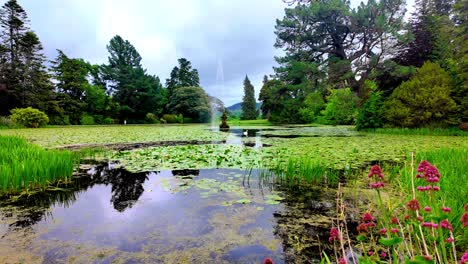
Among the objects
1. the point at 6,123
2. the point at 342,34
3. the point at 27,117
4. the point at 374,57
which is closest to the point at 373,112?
the point at 374,57

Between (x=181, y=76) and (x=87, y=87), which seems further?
(x=181, y=76)

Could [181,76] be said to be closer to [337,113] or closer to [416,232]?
[337,113]

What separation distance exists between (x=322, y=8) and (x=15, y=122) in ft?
80.4

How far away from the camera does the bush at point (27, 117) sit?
64.3 ft

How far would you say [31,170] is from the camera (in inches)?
144

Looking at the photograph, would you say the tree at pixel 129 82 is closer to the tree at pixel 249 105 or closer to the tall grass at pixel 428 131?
the tree at pixel 249 105

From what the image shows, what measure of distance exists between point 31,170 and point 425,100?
1416 cm

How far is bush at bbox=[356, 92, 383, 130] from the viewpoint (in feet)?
46.1

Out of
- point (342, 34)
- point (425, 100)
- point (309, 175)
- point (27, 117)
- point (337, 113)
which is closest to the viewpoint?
point (309, 175)

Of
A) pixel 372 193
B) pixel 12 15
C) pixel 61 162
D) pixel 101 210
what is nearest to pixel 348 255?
pixel 372 193

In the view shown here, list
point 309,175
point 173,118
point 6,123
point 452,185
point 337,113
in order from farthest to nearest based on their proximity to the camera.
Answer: point 173,118, point 337,113, point 6,123, point 309,175, point 452,185

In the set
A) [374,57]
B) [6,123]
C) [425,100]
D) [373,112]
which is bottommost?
[6,123]

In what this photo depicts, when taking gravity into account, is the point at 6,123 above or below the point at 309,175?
above

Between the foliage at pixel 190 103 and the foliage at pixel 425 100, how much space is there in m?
28.0
